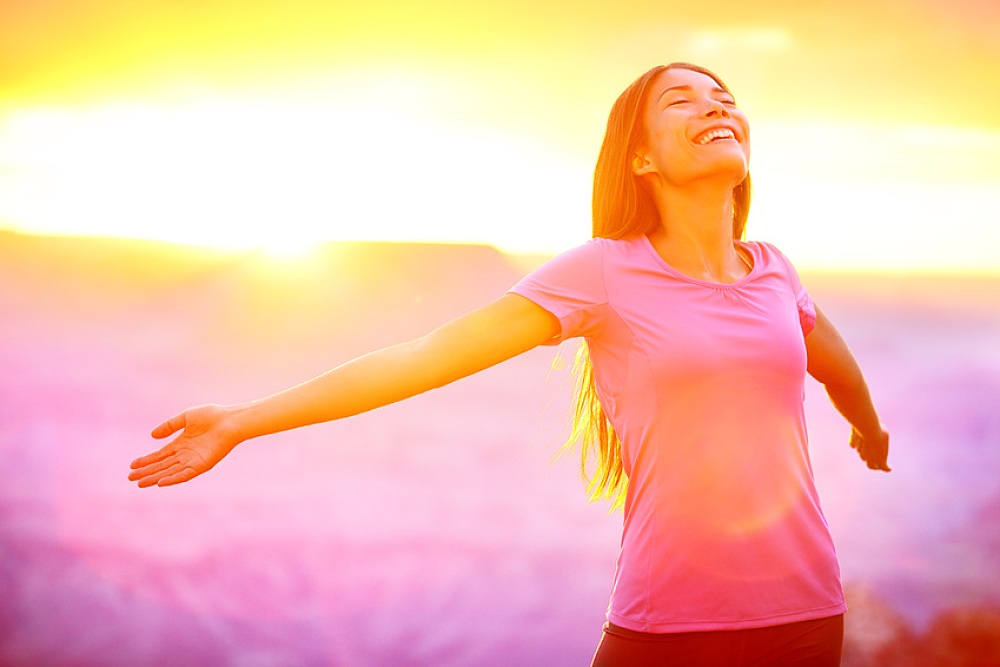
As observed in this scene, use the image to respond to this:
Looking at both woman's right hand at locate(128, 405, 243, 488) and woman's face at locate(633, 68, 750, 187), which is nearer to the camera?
woman's right hand at locate(128, 405, 243, 488)

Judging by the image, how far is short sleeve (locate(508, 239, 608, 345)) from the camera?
8.42ft

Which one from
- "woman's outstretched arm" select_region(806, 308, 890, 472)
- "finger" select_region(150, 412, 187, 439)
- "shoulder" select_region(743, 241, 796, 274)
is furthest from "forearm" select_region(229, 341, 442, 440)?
"woman's outstretched arm" select_region(806, 308, 890, 472)

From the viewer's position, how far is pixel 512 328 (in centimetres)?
258

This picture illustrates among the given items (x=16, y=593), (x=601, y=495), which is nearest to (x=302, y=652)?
(x=16, y=593)

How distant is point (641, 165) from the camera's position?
9.46ft

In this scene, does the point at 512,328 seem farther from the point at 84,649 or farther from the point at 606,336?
the point at 84,649

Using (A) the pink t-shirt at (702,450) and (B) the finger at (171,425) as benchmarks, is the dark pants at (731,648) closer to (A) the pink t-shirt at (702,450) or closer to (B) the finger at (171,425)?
(A) the pink t-shirt at (702,450)

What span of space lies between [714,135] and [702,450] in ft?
3.12

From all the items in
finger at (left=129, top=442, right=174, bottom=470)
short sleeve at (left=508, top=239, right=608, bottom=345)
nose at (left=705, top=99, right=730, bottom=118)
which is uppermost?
nose at (left=705, top=99, right=730, bottom=118)

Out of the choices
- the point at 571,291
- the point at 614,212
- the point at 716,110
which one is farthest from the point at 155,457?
the point at 716,110

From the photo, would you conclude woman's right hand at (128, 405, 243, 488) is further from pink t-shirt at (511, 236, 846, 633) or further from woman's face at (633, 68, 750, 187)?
woman's face at (633, 68, 750, 187)

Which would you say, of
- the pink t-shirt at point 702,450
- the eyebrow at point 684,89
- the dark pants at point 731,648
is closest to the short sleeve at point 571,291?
the pink t-shirt at point 702,450

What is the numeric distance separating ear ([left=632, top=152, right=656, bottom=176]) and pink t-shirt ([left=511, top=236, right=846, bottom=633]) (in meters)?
0.38

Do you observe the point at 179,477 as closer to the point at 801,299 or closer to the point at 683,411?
the point at 683,411
